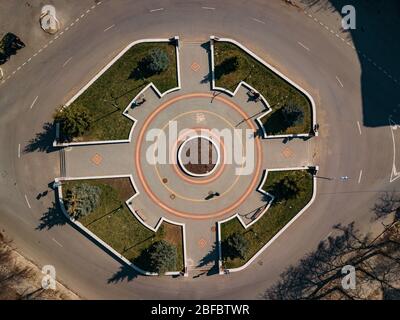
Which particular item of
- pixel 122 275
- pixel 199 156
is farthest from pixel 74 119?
pixel 122 275

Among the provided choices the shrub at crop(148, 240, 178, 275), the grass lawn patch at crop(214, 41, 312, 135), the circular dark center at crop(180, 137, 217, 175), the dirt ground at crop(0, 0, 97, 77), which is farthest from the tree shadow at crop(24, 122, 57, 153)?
the grass lawn patch at crop(214, 41, 312, 135)

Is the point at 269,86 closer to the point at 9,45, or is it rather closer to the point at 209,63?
the point at 209,63

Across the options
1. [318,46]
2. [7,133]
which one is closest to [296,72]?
[318,46]

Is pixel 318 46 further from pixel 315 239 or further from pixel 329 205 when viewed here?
pixel 315 239

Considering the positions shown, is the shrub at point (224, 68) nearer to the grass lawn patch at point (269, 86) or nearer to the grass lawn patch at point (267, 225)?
the grass lawn patch at point (269, 86)

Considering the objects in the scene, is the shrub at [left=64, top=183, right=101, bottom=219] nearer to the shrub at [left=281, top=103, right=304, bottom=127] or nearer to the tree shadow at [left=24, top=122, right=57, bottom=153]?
the tree shadow at [left=24, top=122, right=57, bottom=153]

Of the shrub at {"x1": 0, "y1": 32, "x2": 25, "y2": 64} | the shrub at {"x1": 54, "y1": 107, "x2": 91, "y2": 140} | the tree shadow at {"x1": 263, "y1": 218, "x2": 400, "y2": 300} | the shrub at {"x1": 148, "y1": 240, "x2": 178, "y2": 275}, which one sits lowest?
the tree shadow at {"x1": 263, "y1": 218, "x2": 400, "y2": 300}
